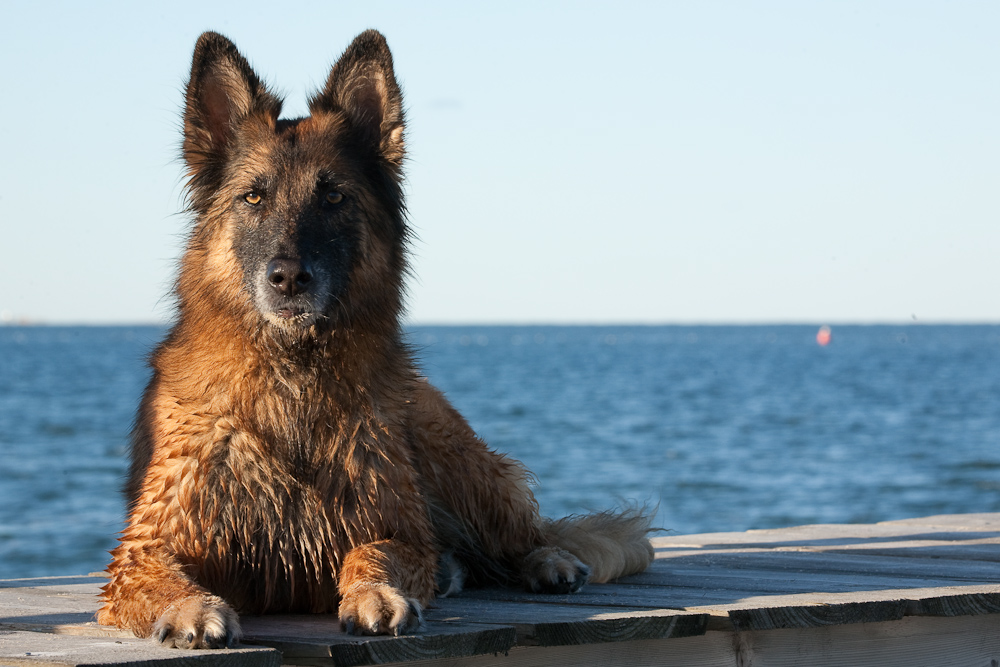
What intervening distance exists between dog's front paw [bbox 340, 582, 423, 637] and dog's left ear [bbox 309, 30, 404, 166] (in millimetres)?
1793

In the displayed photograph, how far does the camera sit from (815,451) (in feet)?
95.0

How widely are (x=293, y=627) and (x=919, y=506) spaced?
19260mm

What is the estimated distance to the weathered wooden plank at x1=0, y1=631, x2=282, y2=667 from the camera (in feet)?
9.77

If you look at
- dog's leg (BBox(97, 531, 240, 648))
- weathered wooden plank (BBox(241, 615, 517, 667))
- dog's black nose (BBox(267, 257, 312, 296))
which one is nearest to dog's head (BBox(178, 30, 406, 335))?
dog's black nose (BBox(267, 257, 312, 296))

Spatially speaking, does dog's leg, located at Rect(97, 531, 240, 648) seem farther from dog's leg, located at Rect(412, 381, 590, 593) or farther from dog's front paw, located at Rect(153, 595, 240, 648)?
dog's leg, located at Rect(412, 381, 590, 593)

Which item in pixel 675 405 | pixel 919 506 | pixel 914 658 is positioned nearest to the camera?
pixel 914 658

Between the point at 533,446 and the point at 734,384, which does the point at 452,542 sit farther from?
the point at 734,384

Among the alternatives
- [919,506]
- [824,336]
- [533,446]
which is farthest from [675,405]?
[824,336]

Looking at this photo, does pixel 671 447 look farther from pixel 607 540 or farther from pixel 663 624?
pixel 663 624

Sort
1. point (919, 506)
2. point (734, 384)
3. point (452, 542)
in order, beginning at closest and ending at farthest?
point (452, 542) → point (919, 506) → point (734, 384)

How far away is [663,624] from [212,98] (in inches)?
104

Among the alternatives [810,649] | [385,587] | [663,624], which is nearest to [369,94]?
[385,587]

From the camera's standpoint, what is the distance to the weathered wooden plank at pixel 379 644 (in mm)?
3248

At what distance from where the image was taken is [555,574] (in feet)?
15.5
